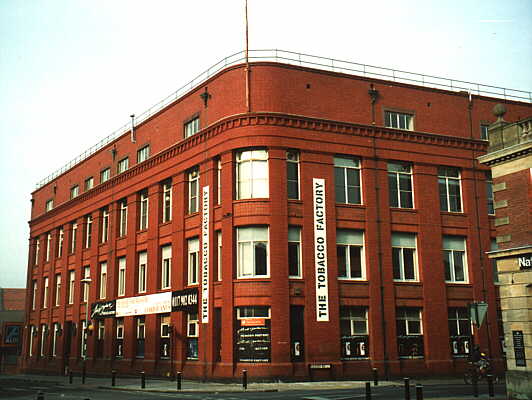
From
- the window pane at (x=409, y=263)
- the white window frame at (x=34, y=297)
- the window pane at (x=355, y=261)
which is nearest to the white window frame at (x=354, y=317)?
the window pane at (x=355, y=261)

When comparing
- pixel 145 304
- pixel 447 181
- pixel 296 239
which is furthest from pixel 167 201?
pixel 447 181

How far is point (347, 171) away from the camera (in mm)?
37094

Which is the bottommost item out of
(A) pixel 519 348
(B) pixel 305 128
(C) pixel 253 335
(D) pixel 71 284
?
(A) pixel 519 348

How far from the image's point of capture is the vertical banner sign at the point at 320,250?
112 feet

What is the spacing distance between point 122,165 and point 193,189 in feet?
38.7

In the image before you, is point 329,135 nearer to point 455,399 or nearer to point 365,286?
point 365,286

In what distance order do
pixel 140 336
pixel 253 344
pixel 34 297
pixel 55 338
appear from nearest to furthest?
pixel 253 344, pixel 140 336, pixel 55 338, pixel 34 297

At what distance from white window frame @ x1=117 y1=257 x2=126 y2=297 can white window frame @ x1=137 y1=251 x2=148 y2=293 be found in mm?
2356

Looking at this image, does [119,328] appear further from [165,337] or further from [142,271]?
[165,337]

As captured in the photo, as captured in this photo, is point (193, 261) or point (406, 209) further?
point (193, 261)

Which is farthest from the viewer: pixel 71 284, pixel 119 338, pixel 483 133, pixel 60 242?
pixel 60 242

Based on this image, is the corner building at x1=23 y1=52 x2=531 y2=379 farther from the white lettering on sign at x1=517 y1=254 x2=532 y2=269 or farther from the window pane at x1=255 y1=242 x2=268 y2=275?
the white lettering on sign at x1=517 y1=254 x2=532 y2=269

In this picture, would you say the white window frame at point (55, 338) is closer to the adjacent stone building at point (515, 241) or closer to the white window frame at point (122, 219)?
the white window frame at point (122, 219)

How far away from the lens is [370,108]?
125 ft
